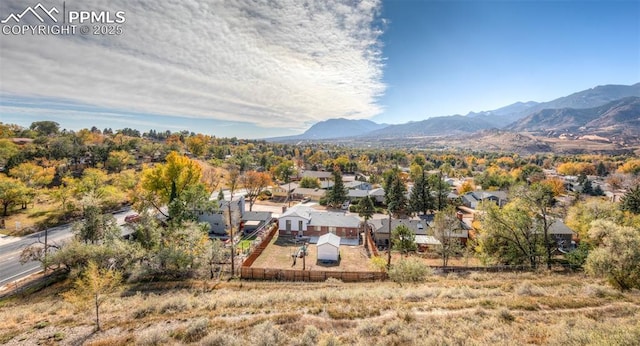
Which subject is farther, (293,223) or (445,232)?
(293,223)

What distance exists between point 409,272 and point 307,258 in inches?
499

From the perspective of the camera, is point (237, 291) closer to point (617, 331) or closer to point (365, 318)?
point (365, 318)

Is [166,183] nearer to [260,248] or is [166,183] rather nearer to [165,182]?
[165,182]

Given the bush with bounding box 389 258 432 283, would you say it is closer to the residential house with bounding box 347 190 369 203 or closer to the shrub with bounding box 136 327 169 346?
the shrub with bounding box 136 327 169 346

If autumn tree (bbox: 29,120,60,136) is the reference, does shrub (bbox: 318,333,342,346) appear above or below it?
below

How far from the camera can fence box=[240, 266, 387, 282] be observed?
2398 centimetres

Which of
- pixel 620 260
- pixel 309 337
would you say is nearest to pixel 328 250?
pixel 309 337

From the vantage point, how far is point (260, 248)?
32.5 meters

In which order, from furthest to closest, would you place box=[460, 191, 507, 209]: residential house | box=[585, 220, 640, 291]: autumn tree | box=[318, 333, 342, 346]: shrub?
box=[460, 191, 507, 209]: residential house < box=[585, 220, 640, 291]: autumn tree < box=[318, 333, 342, 346]: shrub

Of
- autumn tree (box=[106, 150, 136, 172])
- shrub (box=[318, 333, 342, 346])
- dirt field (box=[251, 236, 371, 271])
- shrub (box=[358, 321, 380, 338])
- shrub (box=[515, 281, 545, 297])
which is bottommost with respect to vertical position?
dirt field (box=[251, 236, 371, 271])

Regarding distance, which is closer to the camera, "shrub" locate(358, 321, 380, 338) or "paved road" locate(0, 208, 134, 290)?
"shrub" locate(358, 321, 380, 338)

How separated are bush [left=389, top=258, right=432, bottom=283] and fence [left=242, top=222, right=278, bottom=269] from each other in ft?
46.2

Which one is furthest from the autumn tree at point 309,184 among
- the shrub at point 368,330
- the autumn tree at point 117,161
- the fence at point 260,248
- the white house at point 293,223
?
the shrub at point 368,330

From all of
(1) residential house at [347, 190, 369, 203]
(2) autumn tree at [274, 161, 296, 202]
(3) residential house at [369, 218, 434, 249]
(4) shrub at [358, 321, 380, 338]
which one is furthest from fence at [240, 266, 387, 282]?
→ (2) autumn tree at [274, 161, 296, 202]
